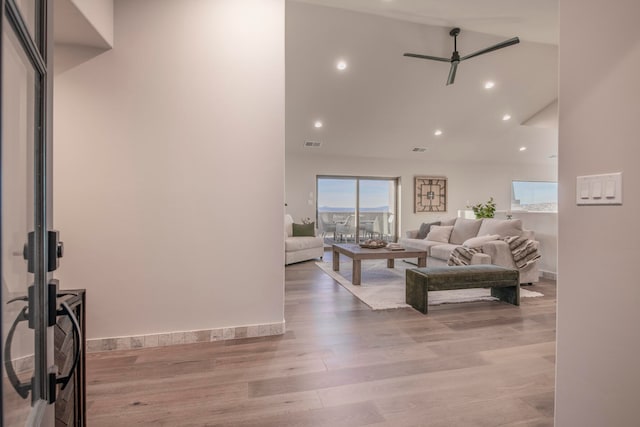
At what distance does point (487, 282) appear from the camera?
121 inches

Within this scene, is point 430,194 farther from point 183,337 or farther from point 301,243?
point 183,337

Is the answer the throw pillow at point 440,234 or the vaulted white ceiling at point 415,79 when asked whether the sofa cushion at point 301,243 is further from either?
the vaulted white ceiling at point 415,79

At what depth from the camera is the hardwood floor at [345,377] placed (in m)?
1.47

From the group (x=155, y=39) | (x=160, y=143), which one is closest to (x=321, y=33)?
(x=155, y=39)

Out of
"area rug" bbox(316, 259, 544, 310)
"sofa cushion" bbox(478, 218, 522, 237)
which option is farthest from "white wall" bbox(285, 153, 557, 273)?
"sofa cushion" bbox(478, 218, 522, 237)

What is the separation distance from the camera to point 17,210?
58 cm

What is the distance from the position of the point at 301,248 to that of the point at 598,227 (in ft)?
15.6

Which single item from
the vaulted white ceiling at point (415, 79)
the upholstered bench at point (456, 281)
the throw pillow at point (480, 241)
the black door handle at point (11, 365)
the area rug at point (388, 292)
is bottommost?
the area rug at point (388, 292)

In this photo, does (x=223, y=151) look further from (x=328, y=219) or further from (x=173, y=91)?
(x=328, y=219)

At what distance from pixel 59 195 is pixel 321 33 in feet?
12.2

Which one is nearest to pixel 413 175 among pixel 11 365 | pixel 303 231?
pixel 303 231

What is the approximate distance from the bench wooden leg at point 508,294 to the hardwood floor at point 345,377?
43 centimetres

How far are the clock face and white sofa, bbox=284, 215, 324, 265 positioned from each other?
3.85 metres

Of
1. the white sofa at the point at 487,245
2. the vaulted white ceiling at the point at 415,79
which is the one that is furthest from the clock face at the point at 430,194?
the white sofa at the point at 487,245
